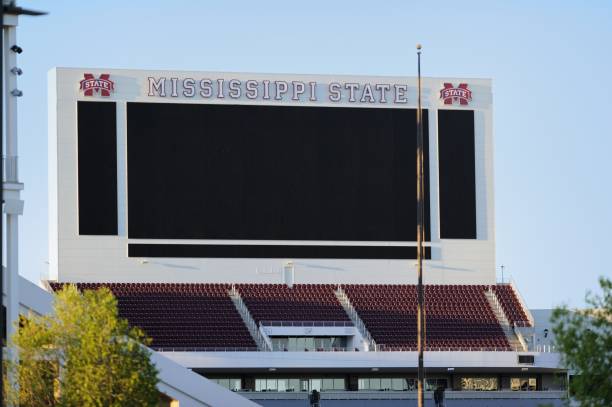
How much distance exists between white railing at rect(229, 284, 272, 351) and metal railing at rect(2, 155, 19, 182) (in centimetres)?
2872

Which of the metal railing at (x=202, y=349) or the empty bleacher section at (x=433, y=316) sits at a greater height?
the empty bleacher section at (x=433, y=316)

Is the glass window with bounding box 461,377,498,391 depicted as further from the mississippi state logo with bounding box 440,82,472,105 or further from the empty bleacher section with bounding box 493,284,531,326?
the mississippi state logo with bounding box 440,82,472,105

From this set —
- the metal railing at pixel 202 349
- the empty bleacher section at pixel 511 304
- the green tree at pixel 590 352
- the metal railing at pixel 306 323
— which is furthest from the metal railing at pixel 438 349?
the green tree at pixel 590 352

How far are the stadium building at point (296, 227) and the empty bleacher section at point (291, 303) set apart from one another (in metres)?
0.09

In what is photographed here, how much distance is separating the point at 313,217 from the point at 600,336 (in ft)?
133

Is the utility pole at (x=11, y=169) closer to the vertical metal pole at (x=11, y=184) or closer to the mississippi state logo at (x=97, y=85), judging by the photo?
the vertical metal pole at (x=11, y=184)

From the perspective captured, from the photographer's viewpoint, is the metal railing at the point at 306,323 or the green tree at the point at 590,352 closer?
the green tree at the point at 590,352

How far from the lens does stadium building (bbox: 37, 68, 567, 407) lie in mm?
68625

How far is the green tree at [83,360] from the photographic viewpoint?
3544 centimetres

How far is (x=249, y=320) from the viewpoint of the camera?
69.4 m

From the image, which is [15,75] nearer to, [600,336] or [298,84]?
[600,336]

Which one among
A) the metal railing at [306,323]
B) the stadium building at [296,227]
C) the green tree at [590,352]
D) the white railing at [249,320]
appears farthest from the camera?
the metal railing at [306,323]

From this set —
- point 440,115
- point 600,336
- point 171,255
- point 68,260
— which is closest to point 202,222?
point 171,255

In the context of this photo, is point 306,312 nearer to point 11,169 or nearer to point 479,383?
point 479,383
